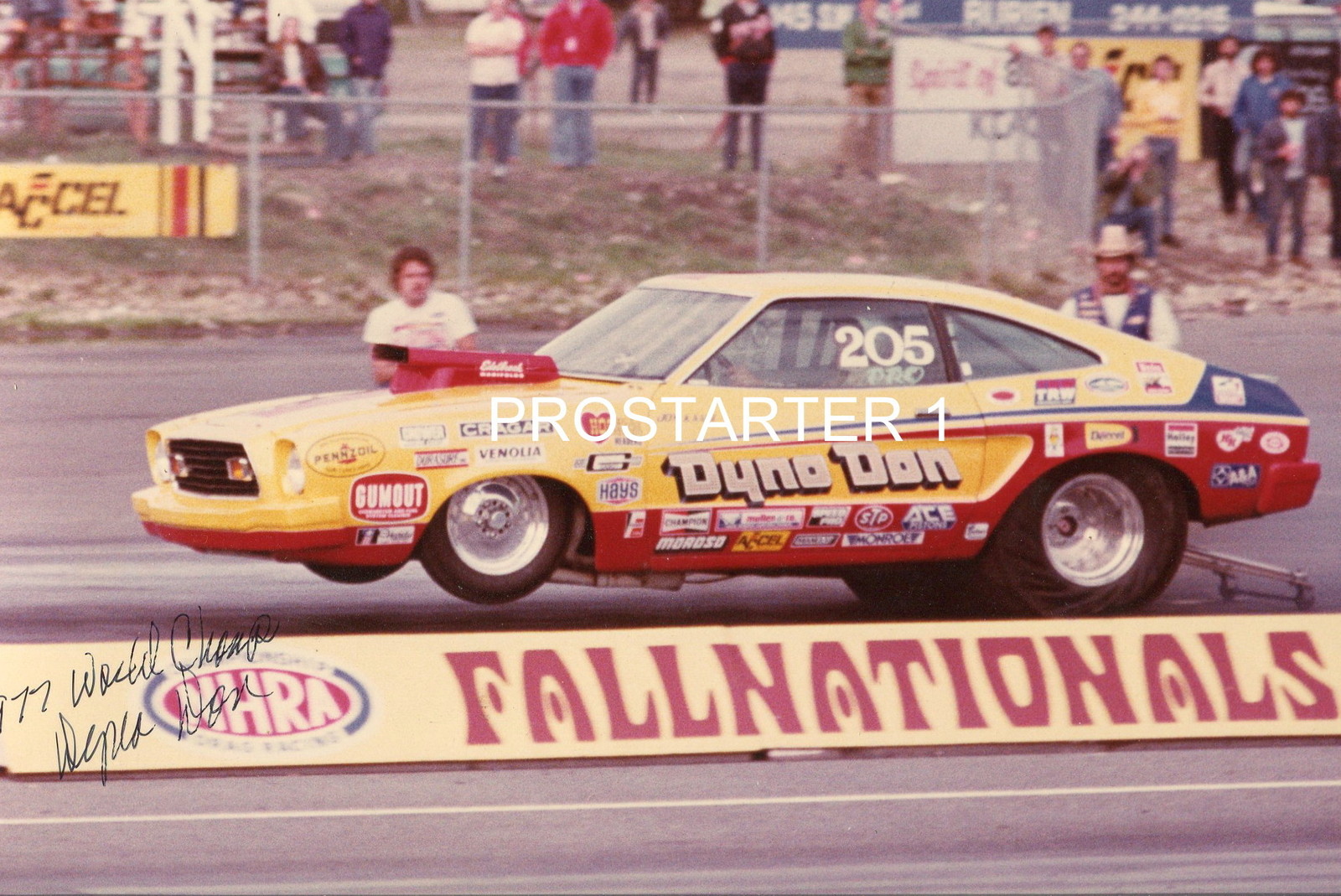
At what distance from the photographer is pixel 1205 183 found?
24.0 meters

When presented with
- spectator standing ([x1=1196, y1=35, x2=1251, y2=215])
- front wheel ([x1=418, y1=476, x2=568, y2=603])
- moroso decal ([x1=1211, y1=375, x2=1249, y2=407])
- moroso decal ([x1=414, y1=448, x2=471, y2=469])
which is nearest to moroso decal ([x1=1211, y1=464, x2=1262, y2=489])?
moroso decal ([x1=1211, y1=375, x2=1249, y2=407])

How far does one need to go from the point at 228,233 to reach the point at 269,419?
10143 millimetres

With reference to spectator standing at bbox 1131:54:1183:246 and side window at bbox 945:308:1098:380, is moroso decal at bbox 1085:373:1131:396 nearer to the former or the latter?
side window at bbox 945:308:1098:380

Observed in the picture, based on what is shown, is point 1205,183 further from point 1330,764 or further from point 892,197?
point 1330,764

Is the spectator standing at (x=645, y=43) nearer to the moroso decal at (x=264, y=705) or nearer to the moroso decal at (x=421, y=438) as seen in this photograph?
the moroso decal at (x=421, y=438)

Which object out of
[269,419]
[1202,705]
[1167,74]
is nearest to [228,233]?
[1167,74]

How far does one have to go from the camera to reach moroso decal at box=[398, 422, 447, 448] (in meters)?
8.20

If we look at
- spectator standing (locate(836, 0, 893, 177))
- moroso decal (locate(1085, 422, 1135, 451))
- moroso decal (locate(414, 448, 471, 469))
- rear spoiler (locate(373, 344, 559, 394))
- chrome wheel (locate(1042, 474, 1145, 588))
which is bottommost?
chrome wheel (locate(1042, 474, 1145, 588))

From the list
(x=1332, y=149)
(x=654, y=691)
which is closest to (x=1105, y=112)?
(x=1332, y=149)

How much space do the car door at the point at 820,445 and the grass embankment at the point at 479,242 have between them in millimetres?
9680

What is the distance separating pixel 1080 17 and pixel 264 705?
65.1 feet

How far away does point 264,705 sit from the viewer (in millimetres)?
6707

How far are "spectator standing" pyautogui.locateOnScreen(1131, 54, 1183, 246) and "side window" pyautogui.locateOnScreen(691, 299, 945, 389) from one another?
12001 millimetres

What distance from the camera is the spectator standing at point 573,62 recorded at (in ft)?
65.3
